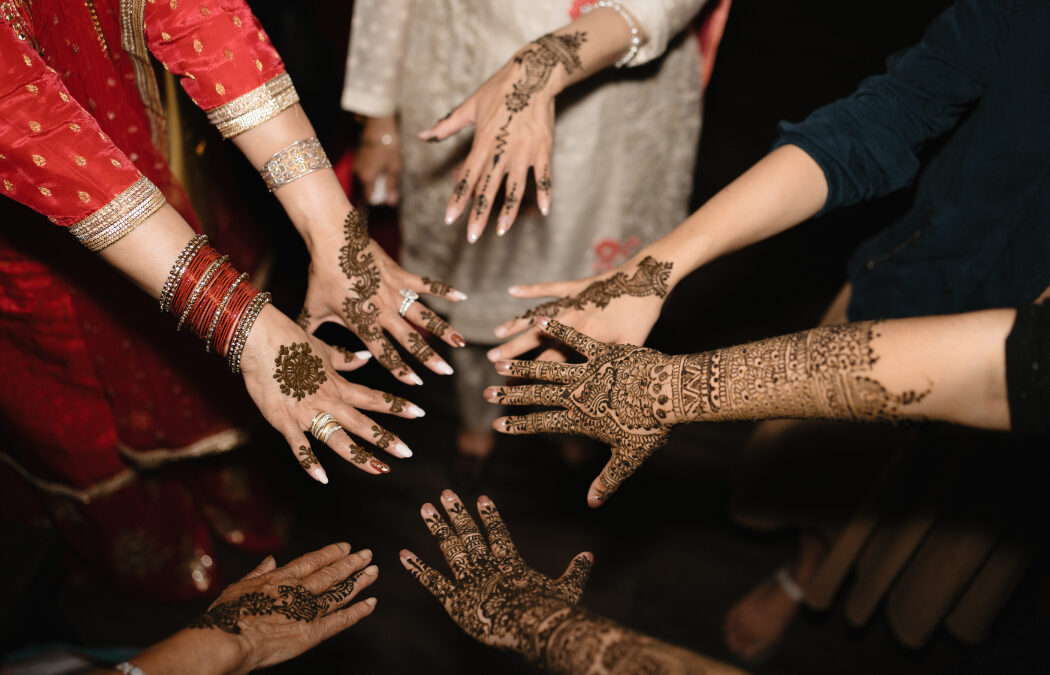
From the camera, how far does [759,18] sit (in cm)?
254

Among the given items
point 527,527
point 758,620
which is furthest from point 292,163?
point 758,620

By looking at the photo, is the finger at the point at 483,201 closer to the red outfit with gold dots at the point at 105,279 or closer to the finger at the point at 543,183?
the finger at the point at 543,183

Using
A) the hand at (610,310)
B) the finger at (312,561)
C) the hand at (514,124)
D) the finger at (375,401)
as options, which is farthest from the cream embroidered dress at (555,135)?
the finger at (312,561)

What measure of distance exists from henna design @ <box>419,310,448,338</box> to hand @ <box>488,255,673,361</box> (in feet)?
0.29

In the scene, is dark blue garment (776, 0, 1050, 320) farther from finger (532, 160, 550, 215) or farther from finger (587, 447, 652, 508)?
finger (587, 447, 652, 508)

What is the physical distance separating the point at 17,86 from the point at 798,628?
5.82 ft

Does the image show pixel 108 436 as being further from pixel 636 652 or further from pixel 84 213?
pixel 636 652

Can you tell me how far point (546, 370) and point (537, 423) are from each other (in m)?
0.08

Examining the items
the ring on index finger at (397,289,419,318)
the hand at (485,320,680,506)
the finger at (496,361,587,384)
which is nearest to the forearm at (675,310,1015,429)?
the hand at (485,320,680,506)

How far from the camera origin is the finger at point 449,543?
0.86m

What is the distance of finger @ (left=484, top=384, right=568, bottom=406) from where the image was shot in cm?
89

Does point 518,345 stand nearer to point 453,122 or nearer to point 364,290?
point 364,290

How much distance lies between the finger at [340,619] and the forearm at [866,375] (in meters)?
0.51

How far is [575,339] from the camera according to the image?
3.03 feet
